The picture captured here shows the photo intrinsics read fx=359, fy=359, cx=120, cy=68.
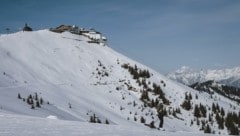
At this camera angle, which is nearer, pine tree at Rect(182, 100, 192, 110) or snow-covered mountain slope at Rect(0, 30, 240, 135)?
snow-covered mountain slope at Rect(0, 30, 240, 135)

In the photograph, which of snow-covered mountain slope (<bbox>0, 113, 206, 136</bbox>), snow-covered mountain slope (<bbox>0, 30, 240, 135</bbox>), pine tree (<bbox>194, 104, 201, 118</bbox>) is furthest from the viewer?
pine tree (<bbox>194, 104, 201, 118</bbox>)

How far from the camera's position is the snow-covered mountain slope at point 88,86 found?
1737 inches

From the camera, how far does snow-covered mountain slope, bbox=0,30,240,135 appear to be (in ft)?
145

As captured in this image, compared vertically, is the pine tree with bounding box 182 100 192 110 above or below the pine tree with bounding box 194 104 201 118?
above

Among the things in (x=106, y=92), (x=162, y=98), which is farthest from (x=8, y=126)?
(x=162, y=98)

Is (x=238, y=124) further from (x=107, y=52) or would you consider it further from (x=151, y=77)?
(x=107, y=52)

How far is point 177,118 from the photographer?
199ft

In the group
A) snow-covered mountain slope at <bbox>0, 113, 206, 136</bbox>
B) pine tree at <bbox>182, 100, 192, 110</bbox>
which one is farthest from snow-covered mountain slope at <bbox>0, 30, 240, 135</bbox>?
snow-covered mountain slope at <bbox>0, 113, 206, 136</bbox>

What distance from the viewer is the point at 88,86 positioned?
197 ft

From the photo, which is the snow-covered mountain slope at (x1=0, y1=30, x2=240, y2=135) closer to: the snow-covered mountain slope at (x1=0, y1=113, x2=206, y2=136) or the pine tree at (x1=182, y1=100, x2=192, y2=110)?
the pine tree at (x1=182, y1=100, x2=192, y2=110)

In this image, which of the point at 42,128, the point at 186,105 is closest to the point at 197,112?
the point at 186,105

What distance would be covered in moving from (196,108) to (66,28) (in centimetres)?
4101

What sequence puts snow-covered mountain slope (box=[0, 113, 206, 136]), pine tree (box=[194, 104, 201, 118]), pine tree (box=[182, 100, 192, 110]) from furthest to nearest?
pine tree (box=[182, 100, 192, 110]) < pine tree (box=[194, 104, 201, 118]) < snow-covered mountain slope (box=[0, 113, 206, 136])

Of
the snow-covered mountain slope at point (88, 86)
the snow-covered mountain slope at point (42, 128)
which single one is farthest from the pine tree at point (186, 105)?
the snow-covered mountain slope at point (42, 128)
